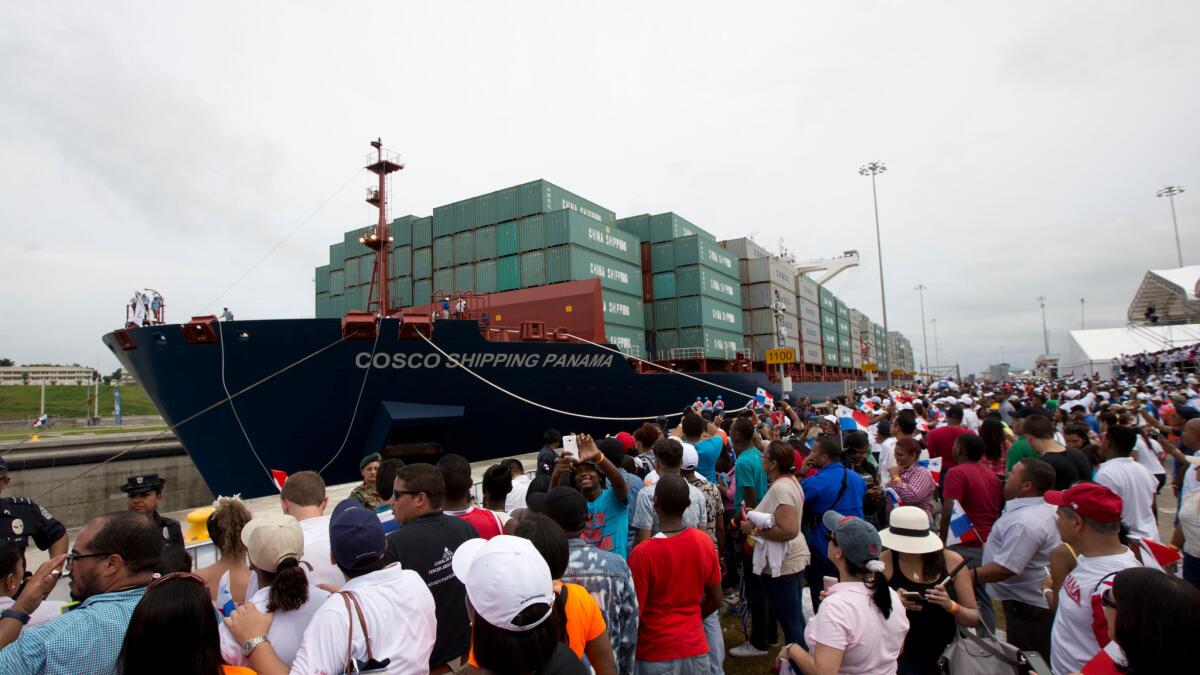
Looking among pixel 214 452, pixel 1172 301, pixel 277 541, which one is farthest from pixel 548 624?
pixel 1172 301

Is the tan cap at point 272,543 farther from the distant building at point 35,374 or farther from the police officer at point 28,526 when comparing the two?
the distant building at point 35,374

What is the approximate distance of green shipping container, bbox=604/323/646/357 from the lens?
68.7 ft

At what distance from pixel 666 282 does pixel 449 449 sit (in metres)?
15.1

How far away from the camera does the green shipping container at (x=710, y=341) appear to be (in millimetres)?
24375

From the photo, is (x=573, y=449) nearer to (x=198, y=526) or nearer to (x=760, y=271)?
(x=198, y=526)

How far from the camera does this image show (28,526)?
154 inches

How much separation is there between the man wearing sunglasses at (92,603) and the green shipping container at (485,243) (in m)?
20.2

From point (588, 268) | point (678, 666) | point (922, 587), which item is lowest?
point (678, 666)

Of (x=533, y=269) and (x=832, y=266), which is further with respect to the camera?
(x=832, y=266)

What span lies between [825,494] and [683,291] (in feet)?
70.3

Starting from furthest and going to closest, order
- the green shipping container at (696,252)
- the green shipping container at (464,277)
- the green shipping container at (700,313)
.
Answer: the green shipping container at (696,252)
the green shipping container at (700,313)
the green shipping container at (464,277)

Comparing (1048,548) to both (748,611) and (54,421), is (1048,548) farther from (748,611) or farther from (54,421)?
(54,421)

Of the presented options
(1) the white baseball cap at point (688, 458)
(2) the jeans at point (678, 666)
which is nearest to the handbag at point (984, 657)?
(2) the jeans at point (678, 666)

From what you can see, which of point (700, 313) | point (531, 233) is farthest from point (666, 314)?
point (531, 233)
